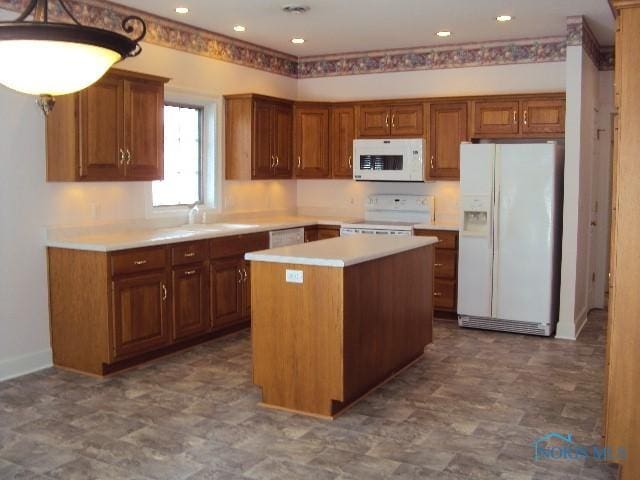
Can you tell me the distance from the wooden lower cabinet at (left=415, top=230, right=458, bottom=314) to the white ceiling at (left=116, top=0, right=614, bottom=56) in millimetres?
1919

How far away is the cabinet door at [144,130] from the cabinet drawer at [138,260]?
633 mm

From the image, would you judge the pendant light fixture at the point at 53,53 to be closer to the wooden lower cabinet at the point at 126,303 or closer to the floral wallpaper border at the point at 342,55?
the wooden lower cabinet at the point at 126,303

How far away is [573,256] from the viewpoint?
6.03 m

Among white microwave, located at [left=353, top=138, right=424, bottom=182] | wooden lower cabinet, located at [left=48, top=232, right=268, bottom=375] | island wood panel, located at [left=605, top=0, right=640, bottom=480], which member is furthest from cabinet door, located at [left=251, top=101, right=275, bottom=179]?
island wood panel, located at [left=605, top=0, right=640, bottom=480]

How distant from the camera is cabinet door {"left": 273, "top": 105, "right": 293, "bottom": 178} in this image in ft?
23.4

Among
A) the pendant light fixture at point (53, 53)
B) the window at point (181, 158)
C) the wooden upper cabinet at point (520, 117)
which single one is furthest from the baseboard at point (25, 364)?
the wooden upper cabinet at point (520, 117)

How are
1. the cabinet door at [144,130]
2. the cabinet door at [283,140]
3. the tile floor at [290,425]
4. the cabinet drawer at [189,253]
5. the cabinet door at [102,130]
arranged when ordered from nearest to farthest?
1. the tile floor at [290,425]
2. the cabinet door at [102,130]
3. the cabinet door at [144,130]
4. the cabinet drawer at [189,253]
5. the cabinet door at [283,140]

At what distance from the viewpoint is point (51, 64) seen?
2.32 metres

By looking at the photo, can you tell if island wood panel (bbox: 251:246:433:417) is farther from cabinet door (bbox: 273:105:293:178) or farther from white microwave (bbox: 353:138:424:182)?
cabinet door (bbox: 273:105:293:178)

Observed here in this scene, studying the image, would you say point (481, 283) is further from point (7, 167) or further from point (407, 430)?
point (7, 167)

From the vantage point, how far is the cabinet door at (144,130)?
5.25 metres

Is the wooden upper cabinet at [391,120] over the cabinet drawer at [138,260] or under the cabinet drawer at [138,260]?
over

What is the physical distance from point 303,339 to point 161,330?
156 cm

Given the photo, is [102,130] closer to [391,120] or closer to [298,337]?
[298,337]
